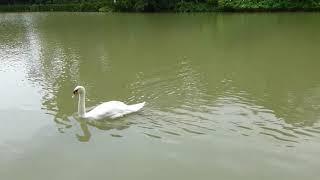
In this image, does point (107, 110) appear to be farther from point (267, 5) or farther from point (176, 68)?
point (267, 5)

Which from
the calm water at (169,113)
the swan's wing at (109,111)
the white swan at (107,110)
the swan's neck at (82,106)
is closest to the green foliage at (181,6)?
the calm water at (169,113)

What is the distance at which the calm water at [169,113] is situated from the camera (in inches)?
299

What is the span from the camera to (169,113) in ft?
32.0

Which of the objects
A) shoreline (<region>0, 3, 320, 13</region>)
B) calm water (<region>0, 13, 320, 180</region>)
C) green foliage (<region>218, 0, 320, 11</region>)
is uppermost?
green foliage (<region>218, 0, 320, 11</region>)

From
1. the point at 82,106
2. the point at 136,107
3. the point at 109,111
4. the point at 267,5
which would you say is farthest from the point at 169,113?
the point at 267,5

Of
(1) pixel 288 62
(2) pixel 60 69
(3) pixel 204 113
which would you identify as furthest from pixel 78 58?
(3) pixel 204 113

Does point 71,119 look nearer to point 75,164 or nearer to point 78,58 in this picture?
point 75,164

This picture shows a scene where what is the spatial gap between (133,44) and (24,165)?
12863mm

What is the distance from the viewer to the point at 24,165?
7.88m

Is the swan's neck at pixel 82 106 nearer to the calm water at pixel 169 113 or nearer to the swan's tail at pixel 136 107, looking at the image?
the calm water at pixel 169 113

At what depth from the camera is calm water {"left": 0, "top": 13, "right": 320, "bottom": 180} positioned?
24.9ft

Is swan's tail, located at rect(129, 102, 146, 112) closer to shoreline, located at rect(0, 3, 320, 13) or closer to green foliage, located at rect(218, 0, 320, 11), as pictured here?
shoreline, located at rect(0, 3, 320, 13)

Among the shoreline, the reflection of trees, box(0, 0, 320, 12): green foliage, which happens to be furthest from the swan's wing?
box(0, 0, 320, 12): green foliage

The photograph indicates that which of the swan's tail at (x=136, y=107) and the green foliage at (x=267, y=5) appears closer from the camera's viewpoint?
the swan's tail at (x=136, y=107)
